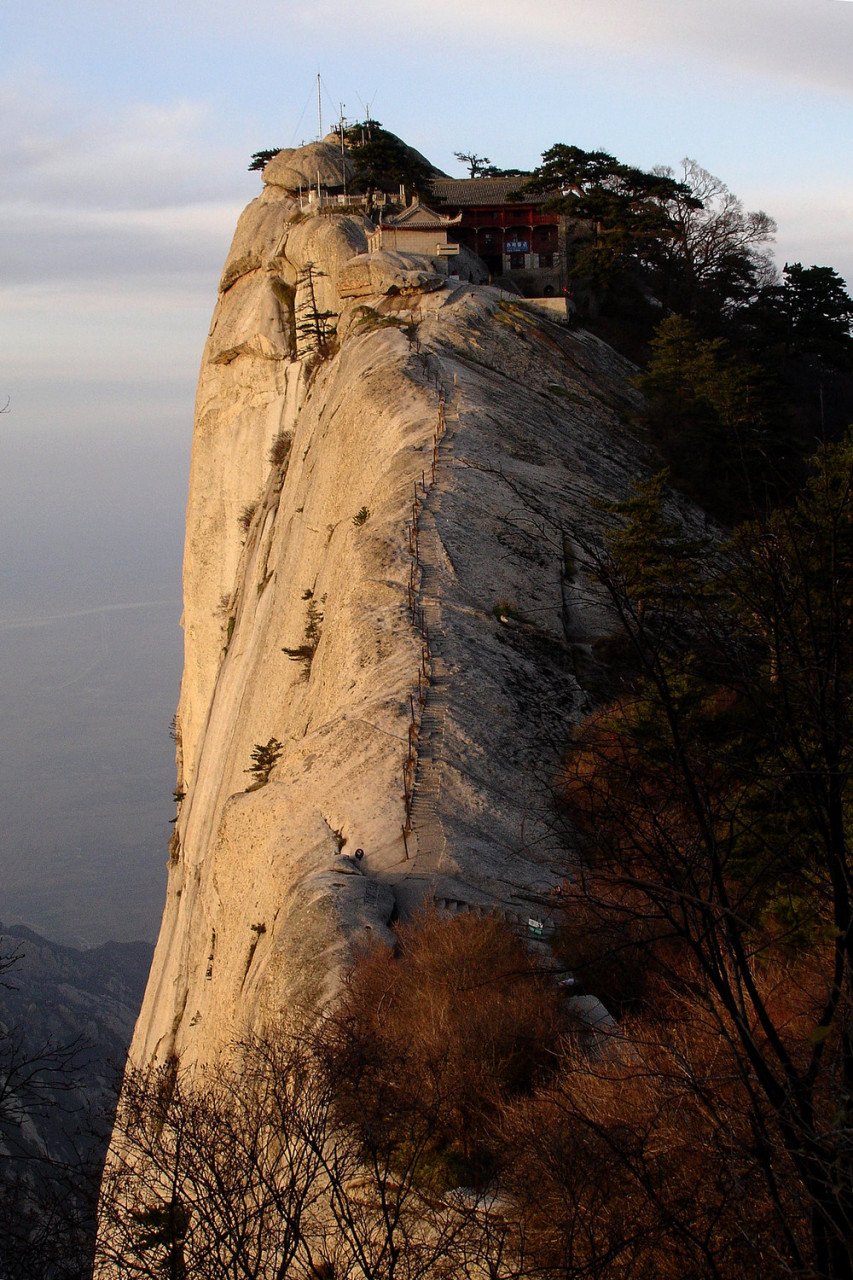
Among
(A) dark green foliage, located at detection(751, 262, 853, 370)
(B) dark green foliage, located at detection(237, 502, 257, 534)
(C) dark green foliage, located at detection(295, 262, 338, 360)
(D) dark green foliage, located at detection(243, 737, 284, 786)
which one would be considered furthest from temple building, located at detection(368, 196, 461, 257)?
(D) dark green foliage, located at detection(243, 737, 284, 786)

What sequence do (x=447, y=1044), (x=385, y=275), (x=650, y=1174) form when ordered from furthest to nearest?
(x=385, y=275) → (x=447, y=1044) → (x=650, y=1174)

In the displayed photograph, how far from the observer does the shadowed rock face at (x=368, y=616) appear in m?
13.8

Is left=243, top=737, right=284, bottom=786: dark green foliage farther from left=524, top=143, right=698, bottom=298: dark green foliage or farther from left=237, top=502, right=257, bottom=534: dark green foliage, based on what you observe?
left=524, top=143, right=698, bottom=298: dark green foliage

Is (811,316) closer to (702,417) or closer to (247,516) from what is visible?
(702,417)

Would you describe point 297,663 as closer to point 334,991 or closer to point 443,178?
point 334,991

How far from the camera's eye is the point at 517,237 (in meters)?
49.1

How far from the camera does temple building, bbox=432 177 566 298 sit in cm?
4866

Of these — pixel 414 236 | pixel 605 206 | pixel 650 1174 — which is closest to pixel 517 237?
pixel 605 206

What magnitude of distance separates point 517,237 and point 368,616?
35.2 meters

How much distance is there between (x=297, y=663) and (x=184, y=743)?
25815 mm

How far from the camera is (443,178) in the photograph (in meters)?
56.9

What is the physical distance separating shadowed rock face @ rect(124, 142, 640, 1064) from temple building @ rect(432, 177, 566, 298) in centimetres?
721

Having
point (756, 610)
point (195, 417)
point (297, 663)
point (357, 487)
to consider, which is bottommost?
point (756, 610)

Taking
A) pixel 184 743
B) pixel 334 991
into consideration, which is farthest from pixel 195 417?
pixel 334 991
